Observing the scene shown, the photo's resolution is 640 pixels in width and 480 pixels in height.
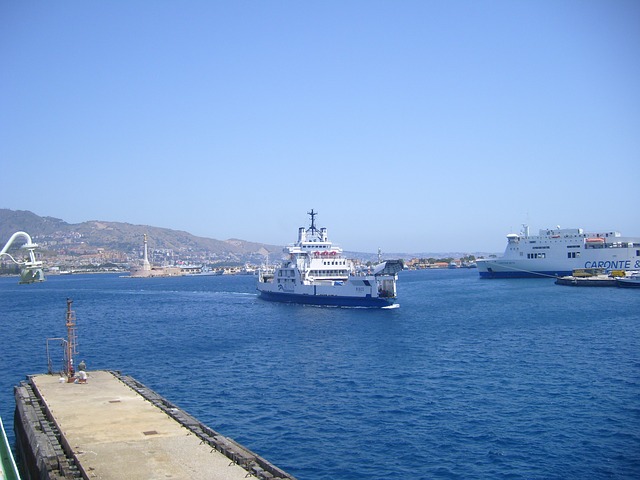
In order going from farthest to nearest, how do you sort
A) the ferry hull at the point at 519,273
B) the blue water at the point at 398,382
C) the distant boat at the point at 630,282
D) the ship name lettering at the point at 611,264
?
the ferry hull at the point at 519,273
the ship name lettering at the point at 611,264
the distant boat at the point at 630,282
the blue water at the point at 398,382

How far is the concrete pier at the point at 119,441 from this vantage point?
12.5m

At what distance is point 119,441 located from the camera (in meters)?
14.2

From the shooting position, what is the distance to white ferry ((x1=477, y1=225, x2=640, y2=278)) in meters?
91.1

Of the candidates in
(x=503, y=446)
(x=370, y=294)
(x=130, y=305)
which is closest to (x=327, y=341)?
(x=370, y=294)

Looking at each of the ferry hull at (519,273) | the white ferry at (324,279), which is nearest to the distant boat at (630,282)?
the ferry hull at (519,273)

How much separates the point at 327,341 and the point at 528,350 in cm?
1152

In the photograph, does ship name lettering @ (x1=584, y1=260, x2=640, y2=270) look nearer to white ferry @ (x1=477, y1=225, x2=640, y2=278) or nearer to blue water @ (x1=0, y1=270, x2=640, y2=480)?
white ferry @ (x1=477, y1=225, x2=640, y2=278)

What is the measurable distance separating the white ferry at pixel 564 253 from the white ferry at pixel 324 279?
44.3 meters

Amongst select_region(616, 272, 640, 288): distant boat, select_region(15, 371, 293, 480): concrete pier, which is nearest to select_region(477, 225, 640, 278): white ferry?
select_region(616, 272, 640, 288): distant boat

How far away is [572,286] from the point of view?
258ft

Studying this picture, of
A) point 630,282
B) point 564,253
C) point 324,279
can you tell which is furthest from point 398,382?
point 564,253

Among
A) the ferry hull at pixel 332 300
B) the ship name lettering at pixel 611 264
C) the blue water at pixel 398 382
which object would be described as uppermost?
the ship name lettering at pixel 611 264

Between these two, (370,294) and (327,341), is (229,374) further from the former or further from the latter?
(370,294)

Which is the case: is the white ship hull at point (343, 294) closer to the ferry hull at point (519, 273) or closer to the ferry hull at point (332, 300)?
the ferry hull at point (332, 300)
